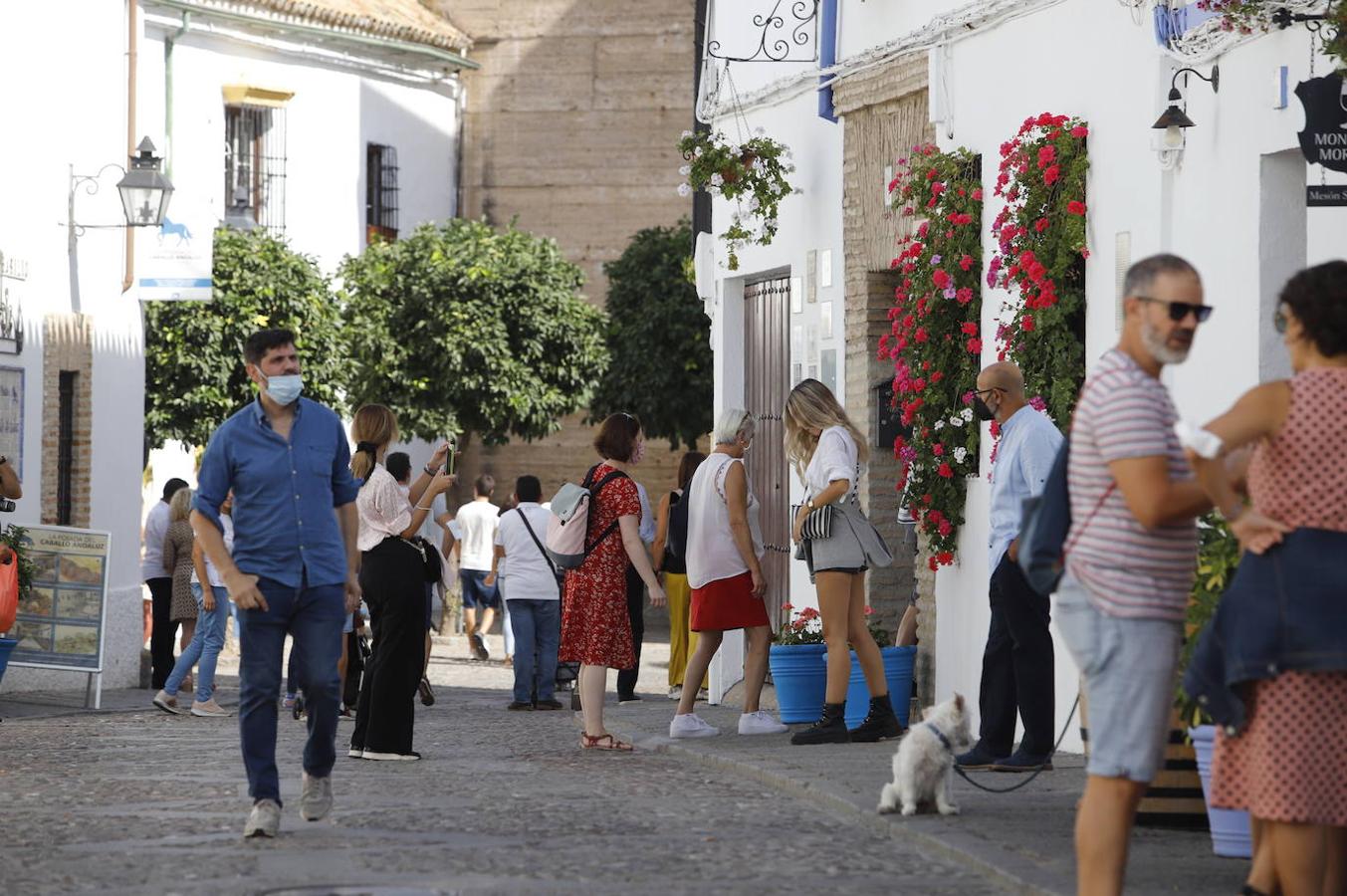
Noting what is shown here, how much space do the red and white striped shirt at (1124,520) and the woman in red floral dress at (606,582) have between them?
6695 mm

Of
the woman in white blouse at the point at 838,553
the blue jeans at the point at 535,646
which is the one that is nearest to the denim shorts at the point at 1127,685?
the woman in white blouse at the point at 838,553

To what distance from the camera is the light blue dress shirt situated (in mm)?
10891

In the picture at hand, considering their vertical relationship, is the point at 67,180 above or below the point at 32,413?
above

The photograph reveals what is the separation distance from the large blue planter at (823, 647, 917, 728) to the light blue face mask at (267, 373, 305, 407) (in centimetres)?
503

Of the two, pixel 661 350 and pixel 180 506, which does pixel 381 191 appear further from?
pixel 180 506

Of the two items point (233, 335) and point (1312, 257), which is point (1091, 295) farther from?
point (233, 335)

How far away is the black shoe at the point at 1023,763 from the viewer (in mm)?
11133

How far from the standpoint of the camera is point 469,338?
32906 millimetres

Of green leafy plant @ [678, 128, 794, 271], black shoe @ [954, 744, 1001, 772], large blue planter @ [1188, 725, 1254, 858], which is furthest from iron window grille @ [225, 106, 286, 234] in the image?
large blue planter @ [1188, 725, 1254, 858]

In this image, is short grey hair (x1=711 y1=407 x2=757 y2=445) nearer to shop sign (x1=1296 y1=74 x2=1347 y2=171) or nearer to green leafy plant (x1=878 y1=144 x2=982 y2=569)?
green leafy plant (x1=878 y1=144 x2=982 y2=569)

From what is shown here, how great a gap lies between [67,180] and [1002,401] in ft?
39.8

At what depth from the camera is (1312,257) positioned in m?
10.3

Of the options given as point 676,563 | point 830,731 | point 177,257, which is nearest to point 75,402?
point 177,257

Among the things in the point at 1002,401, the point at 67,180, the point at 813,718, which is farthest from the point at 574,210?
the point at 1002,401
